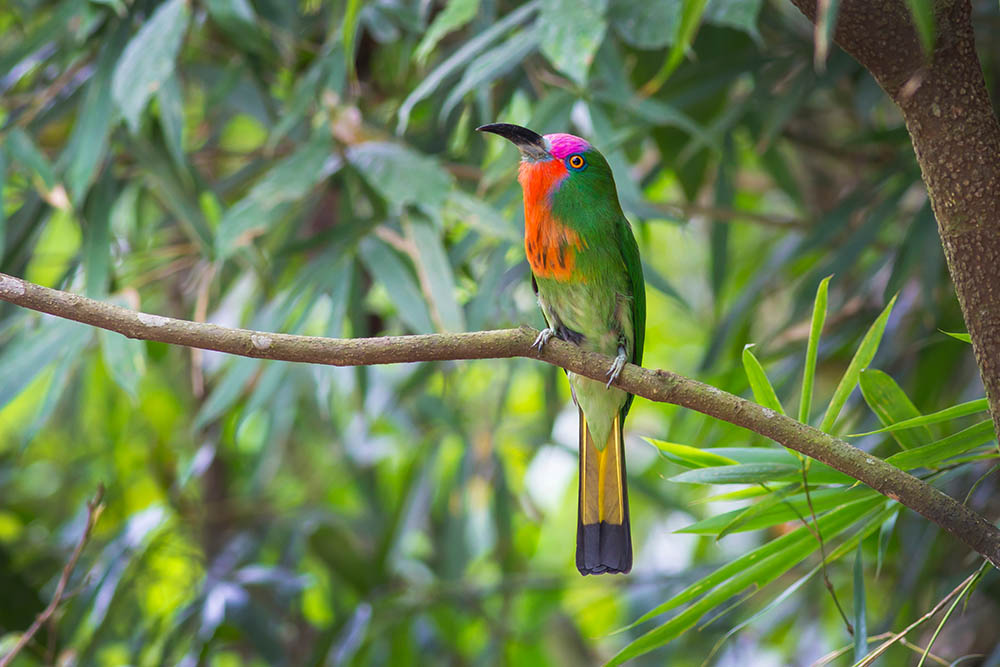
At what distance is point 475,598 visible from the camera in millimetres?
3643

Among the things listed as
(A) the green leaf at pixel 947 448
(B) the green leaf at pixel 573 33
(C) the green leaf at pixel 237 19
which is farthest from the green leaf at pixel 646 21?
(A) the green leaf at pixel 947 448

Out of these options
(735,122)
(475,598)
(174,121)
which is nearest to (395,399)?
(475,598)

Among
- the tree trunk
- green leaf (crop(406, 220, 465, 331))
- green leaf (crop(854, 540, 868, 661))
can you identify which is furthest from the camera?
green leaf (crop(406, 220, 465, 331))

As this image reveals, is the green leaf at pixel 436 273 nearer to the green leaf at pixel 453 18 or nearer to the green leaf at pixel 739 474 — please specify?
the green leaf at pixel 453 18

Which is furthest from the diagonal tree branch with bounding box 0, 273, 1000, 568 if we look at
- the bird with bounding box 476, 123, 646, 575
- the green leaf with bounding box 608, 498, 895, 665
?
the bird with bounding box 476, 123, 646, 575

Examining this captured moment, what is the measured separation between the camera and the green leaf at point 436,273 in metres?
2.42

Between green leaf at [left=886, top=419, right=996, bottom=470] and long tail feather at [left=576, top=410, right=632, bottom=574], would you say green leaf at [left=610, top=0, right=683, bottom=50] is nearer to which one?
long tail feather at [left=576, top=410, right=632, bottom=574]

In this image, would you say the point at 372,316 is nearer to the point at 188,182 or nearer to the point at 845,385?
the point at 188,182

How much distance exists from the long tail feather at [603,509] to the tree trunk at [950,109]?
2.98 ft

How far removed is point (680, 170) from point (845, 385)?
195cm

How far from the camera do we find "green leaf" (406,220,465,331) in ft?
7.95

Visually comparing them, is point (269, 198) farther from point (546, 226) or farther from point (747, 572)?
point (747, 572)

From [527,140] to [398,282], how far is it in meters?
0.73

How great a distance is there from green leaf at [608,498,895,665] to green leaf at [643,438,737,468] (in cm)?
17
